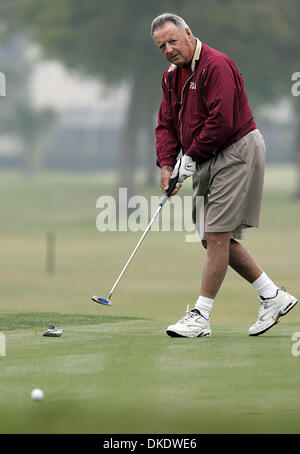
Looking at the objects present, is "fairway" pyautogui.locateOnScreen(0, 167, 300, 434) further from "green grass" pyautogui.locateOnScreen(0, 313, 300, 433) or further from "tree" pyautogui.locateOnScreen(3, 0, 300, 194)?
"tree" pyautogui.locateOnScreen(3, 0, 300, 194)

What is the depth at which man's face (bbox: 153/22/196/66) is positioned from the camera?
649 cm

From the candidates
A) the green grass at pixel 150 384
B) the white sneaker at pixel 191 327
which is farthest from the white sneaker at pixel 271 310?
the white sneaker at pixel 191 327

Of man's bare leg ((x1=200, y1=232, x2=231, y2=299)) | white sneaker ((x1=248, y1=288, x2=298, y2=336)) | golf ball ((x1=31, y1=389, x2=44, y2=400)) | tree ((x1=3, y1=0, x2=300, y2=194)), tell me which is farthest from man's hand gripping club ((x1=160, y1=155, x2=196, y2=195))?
tree ((x1=3, y1=0, x2=300, y2=194))

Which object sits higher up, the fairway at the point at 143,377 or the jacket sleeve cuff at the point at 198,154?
the jacket sleeve cuff at the point at 198,154

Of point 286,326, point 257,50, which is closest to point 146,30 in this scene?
point 257,50

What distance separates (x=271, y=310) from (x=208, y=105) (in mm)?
1405

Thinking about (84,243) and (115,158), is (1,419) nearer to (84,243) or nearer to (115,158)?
(84,243)

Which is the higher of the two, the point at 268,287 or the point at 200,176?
the point at 200,176

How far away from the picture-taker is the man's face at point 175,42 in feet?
21.3

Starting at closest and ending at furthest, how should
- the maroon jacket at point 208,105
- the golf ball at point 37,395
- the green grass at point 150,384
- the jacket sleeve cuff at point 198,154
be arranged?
1. the green grass at point 150,384
2. the golf ball at point 37,395
3. the maroon jacket at point 208,105
4. the jacket sleeve cuff at point 198,154

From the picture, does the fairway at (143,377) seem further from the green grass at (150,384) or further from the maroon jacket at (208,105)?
the maroon jacket at (208,105)

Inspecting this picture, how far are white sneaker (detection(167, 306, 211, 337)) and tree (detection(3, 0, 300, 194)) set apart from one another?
102 feet

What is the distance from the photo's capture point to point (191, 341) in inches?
250

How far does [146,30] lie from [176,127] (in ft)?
100
